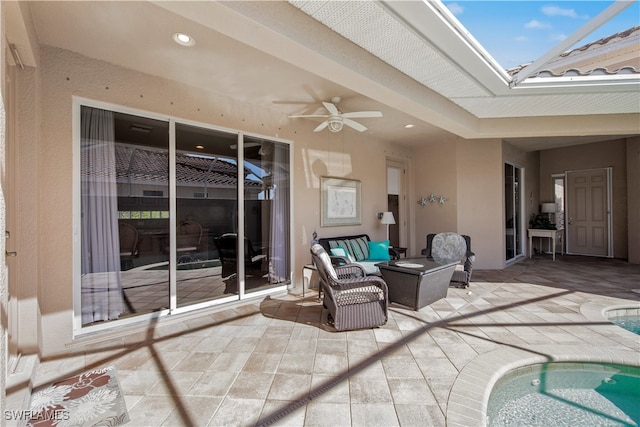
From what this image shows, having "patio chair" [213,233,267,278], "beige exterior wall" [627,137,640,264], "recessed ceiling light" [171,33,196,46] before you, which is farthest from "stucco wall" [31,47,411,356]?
"beige exterior wall" [627,137,640,264]

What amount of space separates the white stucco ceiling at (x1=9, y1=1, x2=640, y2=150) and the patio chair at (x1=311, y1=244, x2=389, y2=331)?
6.76 ft

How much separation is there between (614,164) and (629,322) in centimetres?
580

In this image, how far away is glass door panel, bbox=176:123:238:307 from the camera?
3.67m

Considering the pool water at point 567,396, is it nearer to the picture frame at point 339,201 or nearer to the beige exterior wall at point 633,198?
the picture frame at point 339,201

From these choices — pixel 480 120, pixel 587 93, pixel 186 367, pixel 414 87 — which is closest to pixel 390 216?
pixel 480 120

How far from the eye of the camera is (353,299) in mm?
3148

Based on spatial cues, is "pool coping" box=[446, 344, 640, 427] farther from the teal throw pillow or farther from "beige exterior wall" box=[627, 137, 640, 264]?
"beige exterior wall" box=[627, 137, 640, 264]

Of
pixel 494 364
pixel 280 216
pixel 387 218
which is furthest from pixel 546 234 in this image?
pixel 280 216

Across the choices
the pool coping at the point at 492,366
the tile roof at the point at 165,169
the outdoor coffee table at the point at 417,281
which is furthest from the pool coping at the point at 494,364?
the tile roof at the point at 165,169

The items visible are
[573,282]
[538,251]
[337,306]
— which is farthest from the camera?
[538,251]

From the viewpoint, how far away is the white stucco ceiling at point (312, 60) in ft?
6.91

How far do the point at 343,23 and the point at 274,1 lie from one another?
585 millimetres

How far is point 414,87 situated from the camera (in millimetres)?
3352

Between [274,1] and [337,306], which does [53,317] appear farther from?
[274,1]
